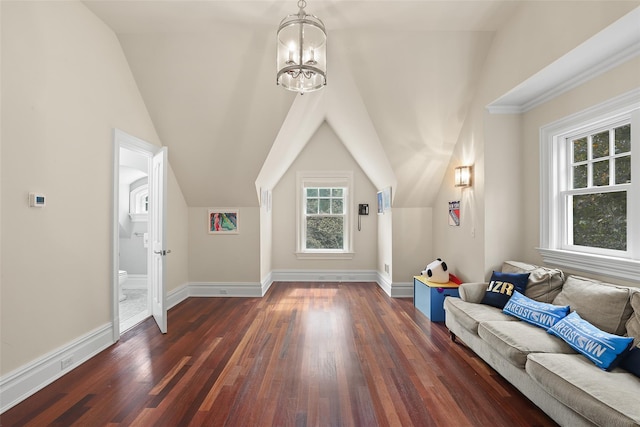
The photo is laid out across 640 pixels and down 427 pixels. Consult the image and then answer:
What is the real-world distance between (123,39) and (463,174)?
397 cm

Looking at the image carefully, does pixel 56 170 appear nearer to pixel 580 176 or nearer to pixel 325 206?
pixel 325 206

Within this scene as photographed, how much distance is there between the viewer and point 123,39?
3.20m

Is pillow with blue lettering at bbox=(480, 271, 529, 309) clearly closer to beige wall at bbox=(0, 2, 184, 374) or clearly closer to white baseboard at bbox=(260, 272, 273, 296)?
white baseboard at bbox=(260, 272, 273, 296)

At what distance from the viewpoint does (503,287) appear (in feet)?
9.79

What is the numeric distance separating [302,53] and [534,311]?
8.73ft

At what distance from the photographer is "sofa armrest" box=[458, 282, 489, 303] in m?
3.17

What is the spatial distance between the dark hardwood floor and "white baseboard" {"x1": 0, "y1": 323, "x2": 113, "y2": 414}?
7 cm

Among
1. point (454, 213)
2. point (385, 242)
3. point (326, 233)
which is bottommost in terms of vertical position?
point (385, 242)

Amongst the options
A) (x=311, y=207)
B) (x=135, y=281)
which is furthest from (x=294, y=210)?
(x=135, y=281)

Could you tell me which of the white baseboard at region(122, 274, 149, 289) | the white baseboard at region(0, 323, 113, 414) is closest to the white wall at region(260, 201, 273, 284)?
the white baseboard at region(122, 274, 149, 289)

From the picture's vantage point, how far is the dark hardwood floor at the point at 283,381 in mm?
1999

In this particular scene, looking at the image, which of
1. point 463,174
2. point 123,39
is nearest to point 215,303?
point 123,39

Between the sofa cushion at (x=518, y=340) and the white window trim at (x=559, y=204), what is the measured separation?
0.71 metres

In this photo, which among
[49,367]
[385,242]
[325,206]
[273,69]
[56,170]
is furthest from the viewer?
[325,206]
